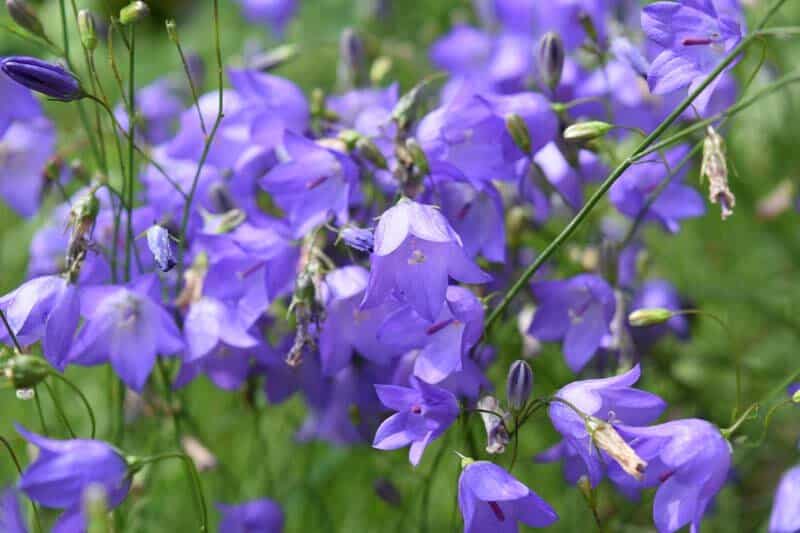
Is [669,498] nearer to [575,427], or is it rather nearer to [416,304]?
[575,427]

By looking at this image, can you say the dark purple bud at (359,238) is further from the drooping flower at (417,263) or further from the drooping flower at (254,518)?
the drooping flower at (254,518)

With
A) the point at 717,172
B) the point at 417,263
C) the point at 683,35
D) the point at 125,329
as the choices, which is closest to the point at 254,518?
the point at 125,329

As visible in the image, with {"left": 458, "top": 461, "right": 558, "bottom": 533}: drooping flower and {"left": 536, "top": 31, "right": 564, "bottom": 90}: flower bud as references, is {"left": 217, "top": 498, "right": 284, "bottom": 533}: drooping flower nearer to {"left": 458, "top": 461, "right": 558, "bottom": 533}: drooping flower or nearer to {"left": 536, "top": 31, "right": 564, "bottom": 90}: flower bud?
{"left": 458, "top": 461, "right": 558, "bottom": 533}: drooping flower

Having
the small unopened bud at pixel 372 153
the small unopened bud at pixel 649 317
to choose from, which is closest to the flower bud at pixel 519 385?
the small unopened bud at pixel 649 317

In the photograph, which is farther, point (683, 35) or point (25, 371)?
point (683, 35)

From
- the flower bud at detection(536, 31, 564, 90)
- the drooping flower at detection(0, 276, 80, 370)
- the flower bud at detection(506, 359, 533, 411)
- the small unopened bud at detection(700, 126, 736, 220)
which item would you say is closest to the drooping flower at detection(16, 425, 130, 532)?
the drooping flower at detection(0, 276, 80, 370)

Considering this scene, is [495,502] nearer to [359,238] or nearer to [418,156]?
[359,238]

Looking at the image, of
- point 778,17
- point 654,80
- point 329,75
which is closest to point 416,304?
point 654,80
